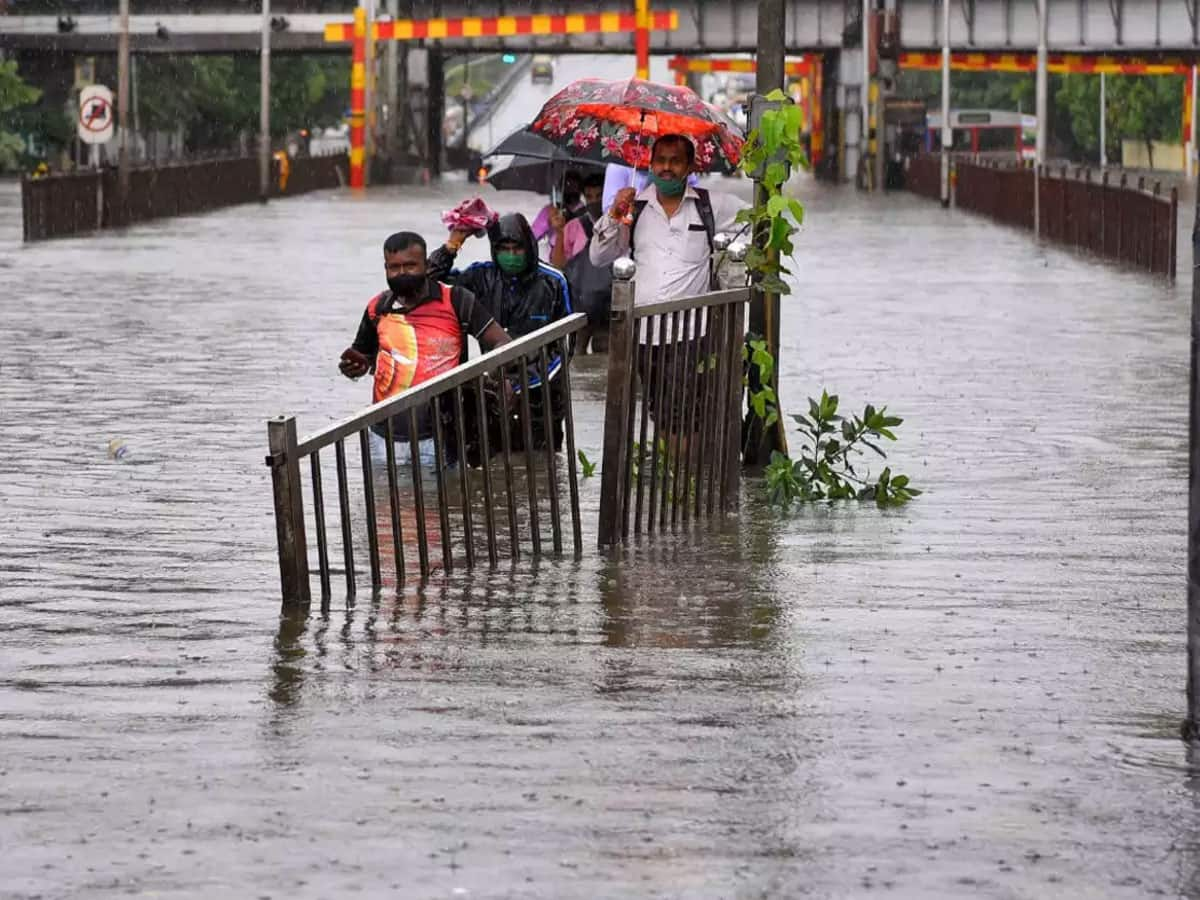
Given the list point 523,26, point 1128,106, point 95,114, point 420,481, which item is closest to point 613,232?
point 420,481

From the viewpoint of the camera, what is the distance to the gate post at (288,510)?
877 centimetres

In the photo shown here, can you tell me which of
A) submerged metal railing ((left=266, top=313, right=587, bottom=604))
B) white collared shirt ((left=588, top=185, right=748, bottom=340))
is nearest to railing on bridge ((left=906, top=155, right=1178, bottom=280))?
white collared shirt ((left=588, top=185, right=748, bottom=340))

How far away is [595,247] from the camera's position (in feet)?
39.4

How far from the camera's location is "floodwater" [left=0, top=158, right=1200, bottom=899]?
605cm

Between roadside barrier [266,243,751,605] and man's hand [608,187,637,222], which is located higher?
man's hand [608,187,637,222]

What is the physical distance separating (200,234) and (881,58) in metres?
42.9

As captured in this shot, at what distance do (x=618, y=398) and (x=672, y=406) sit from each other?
0.48 m

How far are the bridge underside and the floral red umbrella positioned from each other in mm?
66659

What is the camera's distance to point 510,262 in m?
13.4

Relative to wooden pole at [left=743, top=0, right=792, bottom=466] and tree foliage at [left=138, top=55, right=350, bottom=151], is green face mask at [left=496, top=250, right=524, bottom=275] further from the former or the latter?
tree foliage at [left=138, top=55, right=350, bottom=151]

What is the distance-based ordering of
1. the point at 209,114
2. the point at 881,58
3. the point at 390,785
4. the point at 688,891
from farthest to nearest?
the point at 209,114 < the point at 881,58 < the point at 390,785 < the point at 688,891

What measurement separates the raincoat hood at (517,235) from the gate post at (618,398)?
2814 mm

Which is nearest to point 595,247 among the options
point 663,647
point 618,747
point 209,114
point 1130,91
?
point 663,647

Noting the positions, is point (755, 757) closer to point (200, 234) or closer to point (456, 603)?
point (456, 603)
